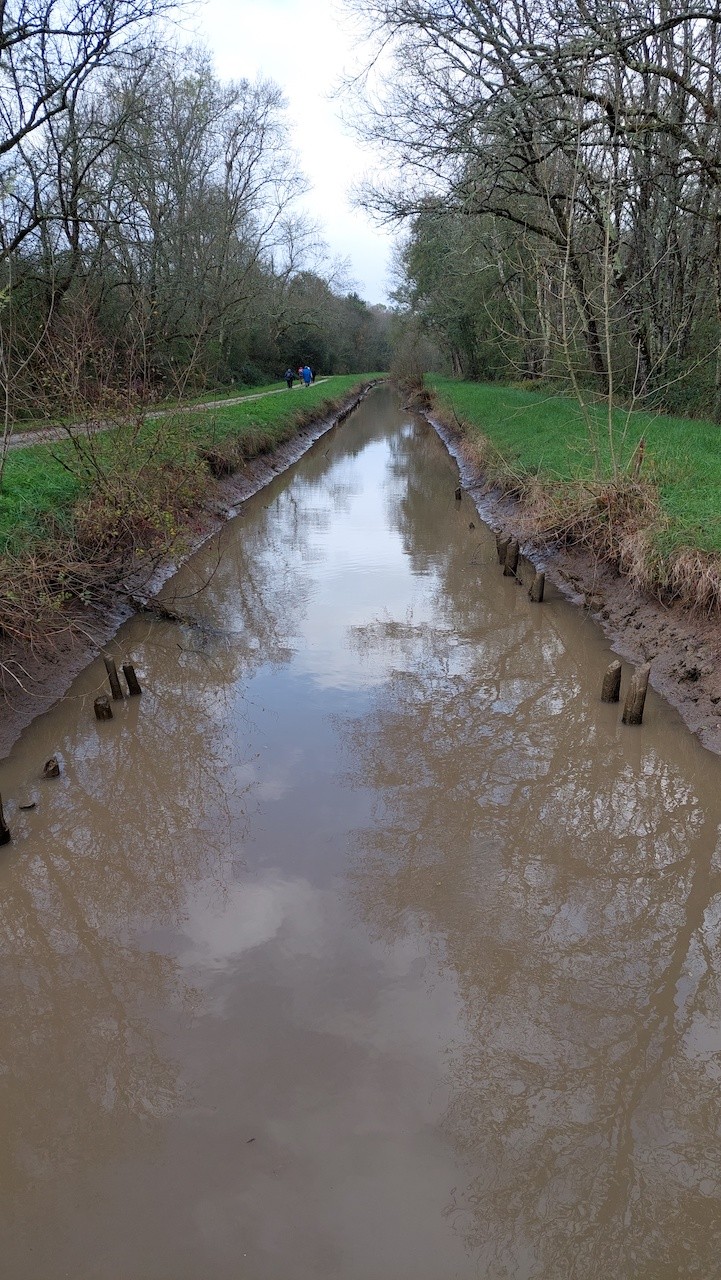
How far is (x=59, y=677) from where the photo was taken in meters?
7.26

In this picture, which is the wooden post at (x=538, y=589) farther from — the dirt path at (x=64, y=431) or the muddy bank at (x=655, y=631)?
the dirt path at (x=64, y=431)

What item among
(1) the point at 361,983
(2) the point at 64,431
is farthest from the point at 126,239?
(1) the point at 361,983

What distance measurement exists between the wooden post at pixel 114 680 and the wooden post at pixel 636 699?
166 inches

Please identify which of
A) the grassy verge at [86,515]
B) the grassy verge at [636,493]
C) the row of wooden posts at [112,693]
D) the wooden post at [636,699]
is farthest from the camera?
the grassy verge at [636,493]

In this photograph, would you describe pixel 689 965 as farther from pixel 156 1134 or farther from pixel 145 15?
pixel 145 15

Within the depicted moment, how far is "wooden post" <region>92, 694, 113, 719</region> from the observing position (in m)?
6.52

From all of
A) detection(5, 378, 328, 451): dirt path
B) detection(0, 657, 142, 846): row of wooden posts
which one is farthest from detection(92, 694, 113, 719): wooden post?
detection(5, 378, 328, 451): dirt path

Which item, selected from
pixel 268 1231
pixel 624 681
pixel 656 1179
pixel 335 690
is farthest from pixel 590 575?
pixel 268 1231

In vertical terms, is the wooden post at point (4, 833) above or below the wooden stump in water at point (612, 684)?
Result: above

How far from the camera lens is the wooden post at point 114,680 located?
6.65m

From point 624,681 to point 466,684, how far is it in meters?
1.45

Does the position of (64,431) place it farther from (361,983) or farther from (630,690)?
(361,983)

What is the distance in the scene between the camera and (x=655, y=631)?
25.1 feet

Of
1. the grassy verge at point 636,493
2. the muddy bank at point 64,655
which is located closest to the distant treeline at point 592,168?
the grassy verge at point 636,493
